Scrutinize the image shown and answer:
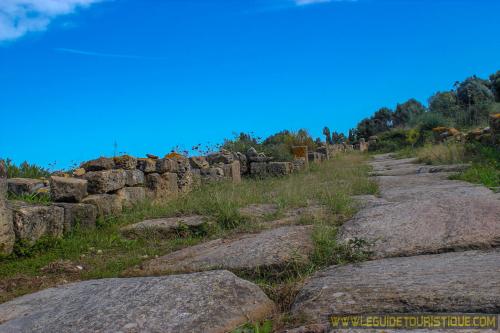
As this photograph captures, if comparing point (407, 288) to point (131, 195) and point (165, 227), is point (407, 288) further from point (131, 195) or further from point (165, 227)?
point (131, 195)

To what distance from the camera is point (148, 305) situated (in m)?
2.54

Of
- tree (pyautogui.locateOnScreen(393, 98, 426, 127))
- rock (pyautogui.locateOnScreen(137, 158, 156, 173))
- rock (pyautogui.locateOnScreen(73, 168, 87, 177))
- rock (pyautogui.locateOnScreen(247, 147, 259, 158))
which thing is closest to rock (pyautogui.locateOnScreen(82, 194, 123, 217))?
rock (pyautogui.locateOnScreen(73, 168, 87, 177))

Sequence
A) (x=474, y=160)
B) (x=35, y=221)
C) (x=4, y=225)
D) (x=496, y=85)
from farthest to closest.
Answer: (x=496, y=85) → (x=474, y=160) → (x=35, y=221) → (x=4, y=225)

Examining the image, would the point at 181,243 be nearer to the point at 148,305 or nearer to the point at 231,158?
the point at 148,305

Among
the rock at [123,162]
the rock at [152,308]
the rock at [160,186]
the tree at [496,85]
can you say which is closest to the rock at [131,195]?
the rock at [160,186]

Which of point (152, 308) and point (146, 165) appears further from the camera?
point (146, 165)

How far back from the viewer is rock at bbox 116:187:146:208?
7066 mm

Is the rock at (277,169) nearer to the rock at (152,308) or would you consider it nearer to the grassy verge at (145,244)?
the grassy verge at (145,244)

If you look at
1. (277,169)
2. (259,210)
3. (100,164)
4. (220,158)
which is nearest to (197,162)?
(220,158)

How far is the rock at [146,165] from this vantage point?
8102 millimetres

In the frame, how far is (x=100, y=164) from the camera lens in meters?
7.51

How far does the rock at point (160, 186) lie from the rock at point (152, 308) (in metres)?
4.88

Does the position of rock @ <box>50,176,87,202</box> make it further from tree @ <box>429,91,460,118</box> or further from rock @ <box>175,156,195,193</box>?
tree @ <box>429,91,460,118</box>

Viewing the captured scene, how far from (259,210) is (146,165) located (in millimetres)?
2913
